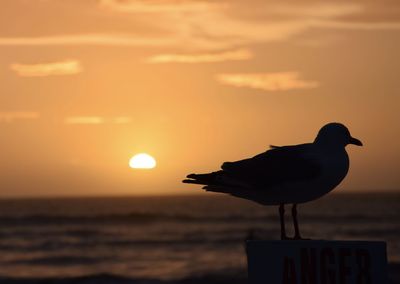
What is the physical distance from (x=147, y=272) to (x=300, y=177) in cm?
2154

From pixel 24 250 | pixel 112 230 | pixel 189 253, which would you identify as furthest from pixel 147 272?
pixel 112 230

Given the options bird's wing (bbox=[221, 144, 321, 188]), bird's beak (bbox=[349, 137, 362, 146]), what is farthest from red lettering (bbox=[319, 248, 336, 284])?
bird's beak (bbox=[349, 137, 362, 146])

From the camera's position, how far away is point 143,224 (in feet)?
174

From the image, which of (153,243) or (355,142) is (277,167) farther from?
(153,243)

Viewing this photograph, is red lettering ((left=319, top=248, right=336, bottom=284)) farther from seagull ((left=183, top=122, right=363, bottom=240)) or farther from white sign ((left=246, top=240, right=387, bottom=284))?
seagull ((left=183, top=122, right=363, bottom=240))

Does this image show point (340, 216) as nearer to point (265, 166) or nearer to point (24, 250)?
point (24, 250)

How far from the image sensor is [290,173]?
253 inches

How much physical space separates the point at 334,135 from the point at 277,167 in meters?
0.56

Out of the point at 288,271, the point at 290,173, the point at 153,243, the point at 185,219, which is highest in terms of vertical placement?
Answer: the point at 185,219

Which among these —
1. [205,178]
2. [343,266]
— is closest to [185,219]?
[205,178]

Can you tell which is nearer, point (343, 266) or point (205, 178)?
point (343, 266)

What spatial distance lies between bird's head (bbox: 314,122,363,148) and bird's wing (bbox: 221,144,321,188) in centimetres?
17

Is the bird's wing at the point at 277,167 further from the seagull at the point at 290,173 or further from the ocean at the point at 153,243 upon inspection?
the ocean at the point at 153,243

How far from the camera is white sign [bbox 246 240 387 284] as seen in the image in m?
5.35
